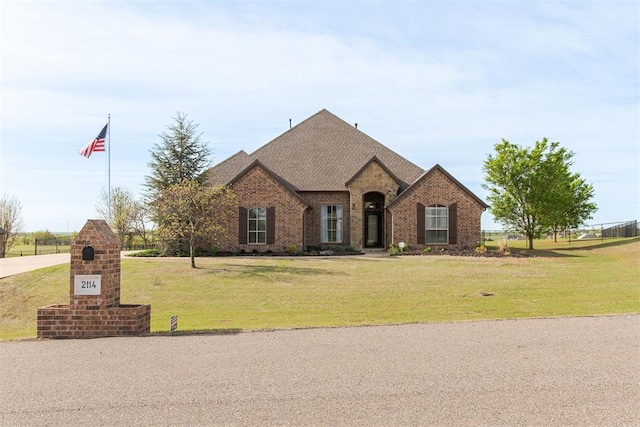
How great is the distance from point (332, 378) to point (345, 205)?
24.7m

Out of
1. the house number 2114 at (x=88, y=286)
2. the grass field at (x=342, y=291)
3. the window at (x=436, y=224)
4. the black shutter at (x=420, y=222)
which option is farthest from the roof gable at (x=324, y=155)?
the house number 2114 at (x=88, y=286)

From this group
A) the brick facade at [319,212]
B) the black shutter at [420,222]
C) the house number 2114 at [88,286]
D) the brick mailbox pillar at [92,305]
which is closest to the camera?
the brick mailbox pillar at [92,305]

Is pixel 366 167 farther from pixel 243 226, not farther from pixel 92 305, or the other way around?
pixel 92 305

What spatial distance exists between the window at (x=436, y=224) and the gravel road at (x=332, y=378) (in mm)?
20572

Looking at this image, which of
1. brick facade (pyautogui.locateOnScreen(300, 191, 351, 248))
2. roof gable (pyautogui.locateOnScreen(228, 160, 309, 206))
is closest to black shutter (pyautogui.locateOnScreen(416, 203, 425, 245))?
brick facade (pyautogui.locateOnScreen(300, 191, 351, 248))

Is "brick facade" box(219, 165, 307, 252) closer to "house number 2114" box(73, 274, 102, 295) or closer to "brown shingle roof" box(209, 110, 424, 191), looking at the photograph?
"brown shingle roof" box(209, 110, 424, 191)

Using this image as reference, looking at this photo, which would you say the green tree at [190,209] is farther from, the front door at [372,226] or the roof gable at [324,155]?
the front door at [372,226]

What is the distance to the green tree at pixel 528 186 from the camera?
121 ft

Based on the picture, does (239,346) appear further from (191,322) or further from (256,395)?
(191,322)

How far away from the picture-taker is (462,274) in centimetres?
2045

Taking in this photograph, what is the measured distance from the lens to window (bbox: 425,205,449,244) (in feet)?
99.2

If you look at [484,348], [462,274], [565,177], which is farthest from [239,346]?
[565,177]

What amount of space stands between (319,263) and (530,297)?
10.1m

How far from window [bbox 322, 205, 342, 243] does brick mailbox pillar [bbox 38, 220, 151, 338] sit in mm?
21353
